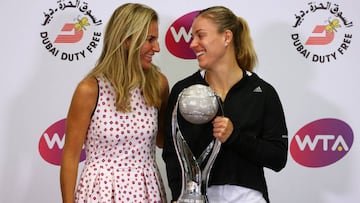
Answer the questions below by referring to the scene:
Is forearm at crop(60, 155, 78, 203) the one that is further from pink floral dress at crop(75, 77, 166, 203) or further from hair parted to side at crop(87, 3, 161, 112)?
hair parted to side at crop(87, 3, 161, 112)

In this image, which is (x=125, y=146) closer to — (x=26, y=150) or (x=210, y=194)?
(x=210, y=194)

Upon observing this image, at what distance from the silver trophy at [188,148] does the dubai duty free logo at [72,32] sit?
713 millimetres

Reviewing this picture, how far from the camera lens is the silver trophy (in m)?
1.29

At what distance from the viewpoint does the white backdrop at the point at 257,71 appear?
1964mm

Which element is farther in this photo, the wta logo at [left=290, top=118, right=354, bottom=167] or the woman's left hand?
the wta logo at [left=290, top=118, right=354, bottom=167]

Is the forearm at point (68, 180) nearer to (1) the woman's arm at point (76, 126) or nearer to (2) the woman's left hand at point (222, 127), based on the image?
(1) the woman's arm at point (76, 126)

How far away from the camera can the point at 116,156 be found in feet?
4.95

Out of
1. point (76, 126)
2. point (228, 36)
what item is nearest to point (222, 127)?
point (228, 36)

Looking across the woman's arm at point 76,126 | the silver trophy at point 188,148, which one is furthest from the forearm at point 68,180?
the silver trophy at point 188,148

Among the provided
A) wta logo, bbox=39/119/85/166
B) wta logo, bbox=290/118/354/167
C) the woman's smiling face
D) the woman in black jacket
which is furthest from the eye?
wta logo, bbox=290/118/354/167

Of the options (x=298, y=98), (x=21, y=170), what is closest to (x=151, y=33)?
(x=298, y=98)

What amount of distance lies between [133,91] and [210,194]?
0.37 m

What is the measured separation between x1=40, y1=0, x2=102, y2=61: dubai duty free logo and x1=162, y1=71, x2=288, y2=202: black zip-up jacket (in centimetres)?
61

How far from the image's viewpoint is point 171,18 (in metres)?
1.98
